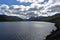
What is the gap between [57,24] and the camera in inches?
139

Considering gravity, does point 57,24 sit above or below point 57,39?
above

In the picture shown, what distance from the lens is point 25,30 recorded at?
3.63 meters

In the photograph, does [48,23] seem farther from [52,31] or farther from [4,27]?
[4,27]

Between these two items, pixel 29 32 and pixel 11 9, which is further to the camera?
pixel 29 32

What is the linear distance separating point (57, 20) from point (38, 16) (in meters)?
0.48

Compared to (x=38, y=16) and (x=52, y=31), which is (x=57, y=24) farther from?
(x=38, y=16)

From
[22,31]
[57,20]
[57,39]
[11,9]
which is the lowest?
[57,39]

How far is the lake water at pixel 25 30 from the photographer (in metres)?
3.55

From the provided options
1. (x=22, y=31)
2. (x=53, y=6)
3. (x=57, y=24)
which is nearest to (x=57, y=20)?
(x=57, y=24)

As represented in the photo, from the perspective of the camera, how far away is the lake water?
11.6 feet

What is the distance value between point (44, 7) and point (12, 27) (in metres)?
0.96

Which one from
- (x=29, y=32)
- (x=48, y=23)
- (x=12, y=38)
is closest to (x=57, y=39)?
(x=48, y=23)

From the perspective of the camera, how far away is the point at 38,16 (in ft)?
11.2

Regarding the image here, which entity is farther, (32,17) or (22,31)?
(22,31)
